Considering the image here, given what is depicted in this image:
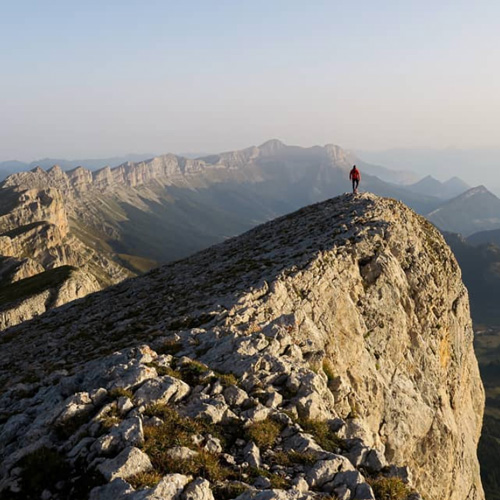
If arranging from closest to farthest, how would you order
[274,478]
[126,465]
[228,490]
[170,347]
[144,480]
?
1. [144,480]
2. [228,490]
3. [126,465]
4. [274,478]
5. [170,347]

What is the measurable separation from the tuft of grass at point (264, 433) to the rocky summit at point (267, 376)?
52 mm

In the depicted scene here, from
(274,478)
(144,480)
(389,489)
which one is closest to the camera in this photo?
(144,480)

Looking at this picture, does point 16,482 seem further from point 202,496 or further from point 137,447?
point 202,496

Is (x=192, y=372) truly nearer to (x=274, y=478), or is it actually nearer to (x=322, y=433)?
(x=322, y=433)

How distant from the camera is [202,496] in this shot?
35.8 ft

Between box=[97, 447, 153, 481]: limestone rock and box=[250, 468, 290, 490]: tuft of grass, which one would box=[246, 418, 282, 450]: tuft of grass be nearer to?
box=[250, 468, 290, 490]: tuft of grass

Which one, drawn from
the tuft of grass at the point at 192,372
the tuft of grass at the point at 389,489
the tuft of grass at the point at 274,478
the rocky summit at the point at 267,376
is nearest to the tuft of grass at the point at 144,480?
the rocky summit at the point at 267,376

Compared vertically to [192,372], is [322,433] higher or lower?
lower

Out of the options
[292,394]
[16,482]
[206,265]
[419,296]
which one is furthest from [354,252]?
[16,482]

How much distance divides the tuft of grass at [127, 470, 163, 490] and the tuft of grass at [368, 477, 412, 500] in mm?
7066

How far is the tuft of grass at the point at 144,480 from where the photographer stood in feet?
36.4

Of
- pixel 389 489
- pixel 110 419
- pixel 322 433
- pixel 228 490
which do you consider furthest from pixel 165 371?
pixel 389 489

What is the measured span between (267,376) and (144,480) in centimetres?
797

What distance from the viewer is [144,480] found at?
11227mm
